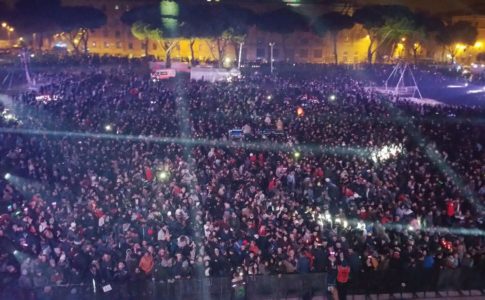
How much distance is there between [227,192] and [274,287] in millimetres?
3549

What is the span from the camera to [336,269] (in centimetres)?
994

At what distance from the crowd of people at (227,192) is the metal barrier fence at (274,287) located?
0.26 feet

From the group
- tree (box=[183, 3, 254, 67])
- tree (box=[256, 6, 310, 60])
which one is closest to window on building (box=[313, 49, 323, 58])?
tree (box=[256, 6, 310, 60])

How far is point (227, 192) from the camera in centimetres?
1278

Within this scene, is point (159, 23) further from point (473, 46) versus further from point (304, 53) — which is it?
point (473, 46)

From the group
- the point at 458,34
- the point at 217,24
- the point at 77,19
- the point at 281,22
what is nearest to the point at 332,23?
the point at 281,22

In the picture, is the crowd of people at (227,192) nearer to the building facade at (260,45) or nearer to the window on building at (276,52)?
the building facade at (260,45)

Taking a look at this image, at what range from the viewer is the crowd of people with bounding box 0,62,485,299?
9.79 metres

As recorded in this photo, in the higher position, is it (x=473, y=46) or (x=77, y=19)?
(x=77, y=19)

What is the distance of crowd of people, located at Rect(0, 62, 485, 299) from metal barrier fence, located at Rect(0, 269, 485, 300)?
8cm

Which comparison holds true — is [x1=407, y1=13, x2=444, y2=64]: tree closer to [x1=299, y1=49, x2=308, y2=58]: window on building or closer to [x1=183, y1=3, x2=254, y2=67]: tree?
[x1=299, y1=49, x2=308, y2=58]: window on building

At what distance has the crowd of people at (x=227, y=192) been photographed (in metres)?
9.79

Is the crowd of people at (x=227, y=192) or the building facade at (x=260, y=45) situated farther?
the building facade at (x=260, y=45)

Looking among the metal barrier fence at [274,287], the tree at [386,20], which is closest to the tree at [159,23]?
the tree at [386,20]
